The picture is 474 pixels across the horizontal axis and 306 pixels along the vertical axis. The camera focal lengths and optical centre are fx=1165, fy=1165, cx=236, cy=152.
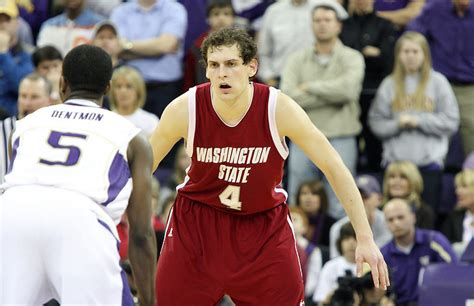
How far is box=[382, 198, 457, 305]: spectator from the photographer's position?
10141 millimetres

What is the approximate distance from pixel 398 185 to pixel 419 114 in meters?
1.01

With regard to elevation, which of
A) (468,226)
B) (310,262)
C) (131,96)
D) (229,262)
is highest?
(131,96)

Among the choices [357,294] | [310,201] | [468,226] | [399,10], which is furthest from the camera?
[399,10]

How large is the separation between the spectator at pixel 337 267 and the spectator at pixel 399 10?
332 cm

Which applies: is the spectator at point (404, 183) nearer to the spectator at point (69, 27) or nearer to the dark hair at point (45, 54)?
the dark hair at point (45, 54)

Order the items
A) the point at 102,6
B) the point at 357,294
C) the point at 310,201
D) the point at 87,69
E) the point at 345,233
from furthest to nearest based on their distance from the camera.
→ the point at 102,6, the point at 310,201, the point at 345,233, the point at 357,294, the point at 87,69

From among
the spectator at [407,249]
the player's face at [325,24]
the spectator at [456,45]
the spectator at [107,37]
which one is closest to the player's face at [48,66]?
the spectator at [107,37]

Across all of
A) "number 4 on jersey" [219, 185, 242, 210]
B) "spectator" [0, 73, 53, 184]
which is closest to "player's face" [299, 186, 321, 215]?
"spectator" [0, 73, 53, 184]

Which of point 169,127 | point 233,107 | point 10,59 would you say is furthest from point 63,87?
point 10,59

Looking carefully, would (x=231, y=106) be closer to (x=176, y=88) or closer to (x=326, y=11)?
(x=326, y=11)

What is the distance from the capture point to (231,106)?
22.6 feet

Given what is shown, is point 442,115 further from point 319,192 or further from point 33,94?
point 33,94

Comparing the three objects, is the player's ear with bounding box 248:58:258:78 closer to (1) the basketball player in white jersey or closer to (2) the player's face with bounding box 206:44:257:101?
(2) the player's face with bounding box 206:44:257:101

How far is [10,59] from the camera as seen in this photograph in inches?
473
